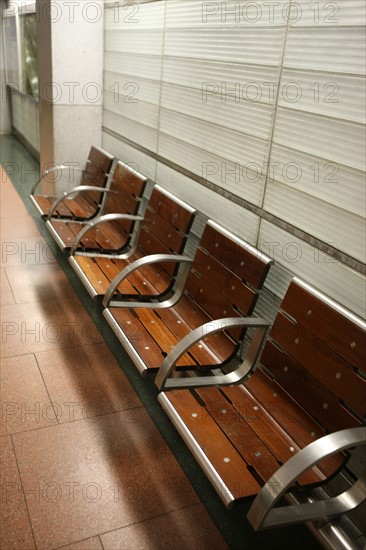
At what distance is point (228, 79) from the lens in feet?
9.05

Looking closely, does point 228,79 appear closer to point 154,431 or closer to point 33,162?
point 154,431

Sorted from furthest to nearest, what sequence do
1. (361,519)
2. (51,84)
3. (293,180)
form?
(51,84) < (293,180) < (361,519)

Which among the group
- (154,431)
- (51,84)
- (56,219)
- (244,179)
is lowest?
(154,431)

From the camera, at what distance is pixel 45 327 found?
133 inches

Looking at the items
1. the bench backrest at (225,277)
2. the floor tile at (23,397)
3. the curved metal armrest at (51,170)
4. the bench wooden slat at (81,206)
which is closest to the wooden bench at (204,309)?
the bench backrest at (225,277)

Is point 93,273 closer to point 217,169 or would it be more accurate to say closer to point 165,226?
point 165,226

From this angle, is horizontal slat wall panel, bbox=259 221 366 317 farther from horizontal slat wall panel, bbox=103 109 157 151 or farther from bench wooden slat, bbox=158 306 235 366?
horizontal slat wall panel, bbox=103 109 157 151

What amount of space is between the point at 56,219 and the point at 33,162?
4744 millimetres

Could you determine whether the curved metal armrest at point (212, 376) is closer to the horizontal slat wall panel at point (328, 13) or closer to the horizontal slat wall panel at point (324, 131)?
the horizontal slat wall panel at point (324, 131)

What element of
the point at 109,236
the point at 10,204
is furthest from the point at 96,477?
the point at 10,204

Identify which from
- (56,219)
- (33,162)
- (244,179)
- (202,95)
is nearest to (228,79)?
(202,95)

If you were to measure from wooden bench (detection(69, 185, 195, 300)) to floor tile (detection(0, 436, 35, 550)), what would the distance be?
38.6 inches

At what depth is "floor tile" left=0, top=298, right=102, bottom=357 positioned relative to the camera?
3172mm

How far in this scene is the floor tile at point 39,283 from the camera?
3791 mm
